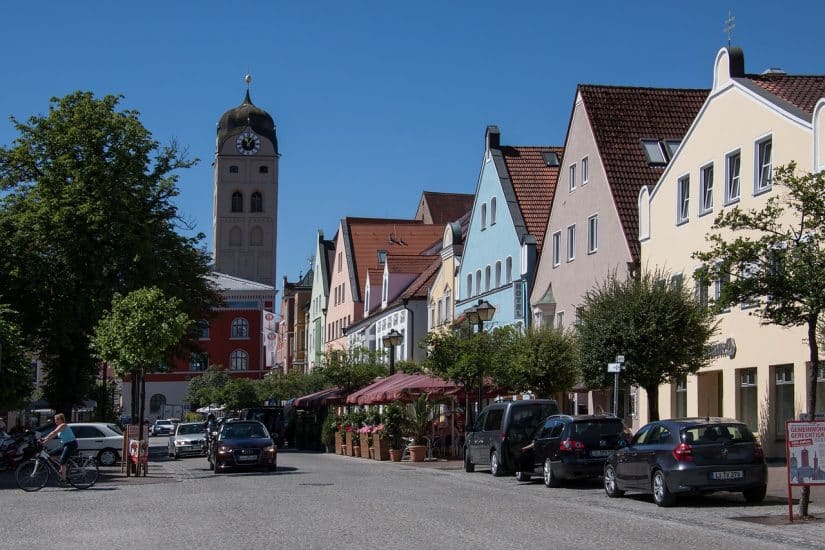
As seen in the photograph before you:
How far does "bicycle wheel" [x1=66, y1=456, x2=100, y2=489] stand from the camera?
2634 cm

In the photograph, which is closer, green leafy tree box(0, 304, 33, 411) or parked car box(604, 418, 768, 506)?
parked car box(604, 418, 768, 506)

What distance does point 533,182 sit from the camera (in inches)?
1967

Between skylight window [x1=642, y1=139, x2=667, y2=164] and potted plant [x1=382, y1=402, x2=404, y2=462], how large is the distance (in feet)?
37.8

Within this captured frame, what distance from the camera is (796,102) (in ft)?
96.5

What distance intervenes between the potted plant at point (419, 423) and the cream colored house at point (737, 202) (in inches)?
275

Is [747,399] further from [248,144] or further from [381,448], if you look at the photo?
[248,144]

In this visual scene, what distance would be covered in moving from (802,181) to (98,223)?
1246 inches

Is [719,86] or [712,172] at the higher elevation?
[719,86]

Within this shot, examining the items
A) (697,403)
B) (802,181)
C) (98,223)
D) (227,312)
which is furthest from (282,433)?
(227,312)

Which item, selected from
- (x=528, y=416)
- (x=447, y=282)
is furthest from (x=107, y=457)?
(x=447, y=282)

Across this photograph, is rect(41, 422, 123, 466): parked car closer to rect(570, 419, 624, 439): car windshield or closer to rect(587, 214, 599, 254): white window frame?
A: rect(587, 214, 599, 254): white window frame

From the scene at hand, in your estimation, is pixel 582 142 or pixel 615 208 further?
Result: pixel 582 142

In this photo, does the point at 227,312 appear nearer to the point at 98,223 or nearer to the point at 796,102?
the point at 98,223

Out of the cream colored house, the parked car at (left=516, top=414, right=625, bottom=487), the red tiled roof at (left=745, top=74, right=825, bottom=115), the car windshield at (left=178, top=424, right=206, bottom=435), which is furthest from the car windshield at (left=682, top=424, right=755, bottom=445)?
the car windshield at (left=178, top=424, right=206, bottom=435)
